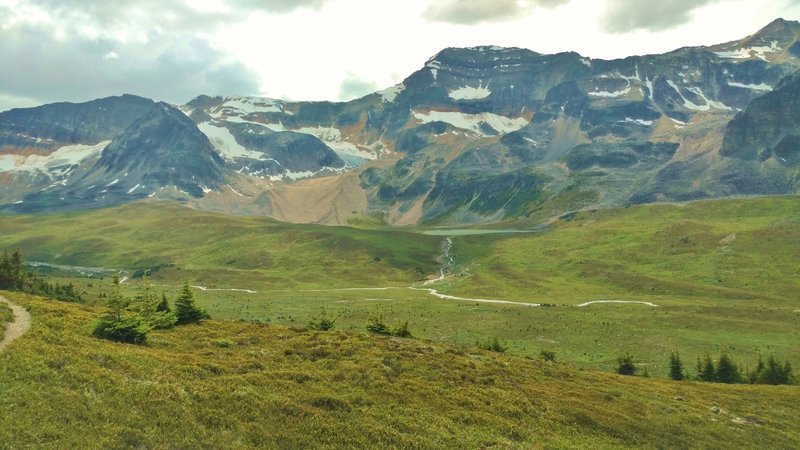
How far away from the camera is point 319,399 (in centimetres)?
3105

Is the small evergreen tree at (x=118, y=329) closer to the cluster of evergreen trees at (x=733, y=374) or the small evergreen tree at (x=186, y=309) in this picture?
the small evergreen tree at (x=186, y=309)

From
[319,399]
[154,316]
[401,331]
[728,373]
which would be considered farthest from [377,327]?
[728,373]

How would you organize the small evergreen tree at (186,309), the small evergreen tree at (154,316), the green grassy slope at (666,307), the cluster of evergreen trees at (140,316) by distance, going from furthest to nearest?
1. the green grassy slope at (666,307)
2. the small evergreen tree at (186,309)
3. the small evergreen tree at (154,316)
4. the cluster of evergreen trees at (140,316)

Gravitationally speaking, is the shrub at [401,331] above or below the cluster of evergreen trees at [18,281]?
below

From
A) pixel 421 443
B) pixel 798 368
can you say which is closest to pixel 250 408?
pixel 421 443

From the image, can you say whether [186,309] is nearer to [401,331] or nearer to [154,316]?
[154,316]

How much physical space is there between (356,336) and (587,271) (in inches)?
6427

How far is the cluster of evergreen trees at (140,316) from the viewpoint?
38312mm

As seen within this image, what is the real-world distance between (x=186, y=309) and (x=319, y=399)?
79.7ft

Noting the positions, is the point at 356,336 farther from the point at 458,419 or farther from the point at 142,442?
the point at 142,442

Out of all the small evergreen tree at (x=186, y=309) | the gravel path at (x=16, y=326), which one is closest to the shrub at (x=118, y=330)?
the gravel path at (x=16, y=326)

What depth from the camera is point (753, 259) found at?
188 meters

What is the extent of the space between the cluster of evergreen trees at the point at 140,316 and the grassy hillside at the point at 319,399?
144cm

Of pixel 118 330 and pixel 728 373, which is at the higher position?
pixel 118 330
